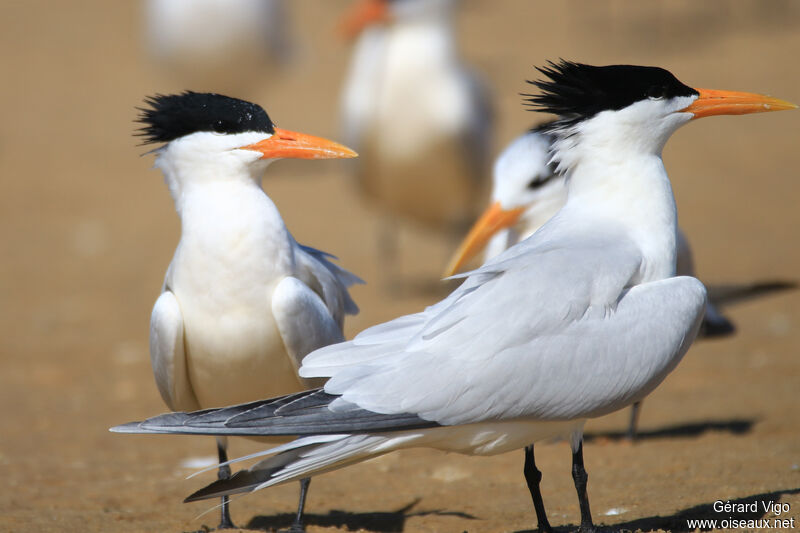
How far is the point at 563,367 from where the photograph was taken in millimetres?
3287

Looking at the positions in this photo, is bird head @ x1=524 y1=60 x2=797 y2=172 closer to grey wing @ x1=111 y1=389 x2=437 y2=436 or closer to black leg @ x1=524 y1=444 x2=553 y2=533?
black leg @ x1=524 y1=444 x2=553 y2=533

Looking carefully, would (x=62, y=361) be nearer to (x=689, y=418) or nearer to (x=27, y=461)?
Result: (x=27, y=461)

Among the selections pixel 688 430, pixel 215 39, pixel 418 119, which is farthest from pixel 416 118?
pixel 215 39

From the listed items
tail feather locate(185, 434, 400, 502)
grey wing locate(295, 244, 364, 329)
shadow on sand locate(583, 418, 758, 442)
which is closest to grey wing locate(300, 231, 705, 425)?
tail feather locate(185, 434, 400, 502)

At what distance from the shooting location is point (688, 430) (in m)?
5.41

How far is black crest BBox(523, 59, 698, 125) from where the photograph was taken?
143 inches

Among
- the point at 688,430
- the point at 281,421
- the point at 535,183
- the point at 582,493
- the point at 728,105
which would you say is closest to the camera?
the point at 281,421

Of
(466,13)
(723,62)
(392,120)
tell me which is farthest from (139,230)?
(466,13)

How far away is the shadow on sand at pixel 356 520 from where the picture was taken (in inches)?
158

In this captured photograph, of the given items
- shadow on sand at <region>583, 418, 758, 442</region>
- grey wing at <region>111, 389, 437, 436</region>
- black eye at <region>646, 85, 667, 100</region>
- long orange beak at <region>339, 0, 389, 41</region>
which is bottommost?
shadow on sand at <region>583, 418, 758, 442</region>

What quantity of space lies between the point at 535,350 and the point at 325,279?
1080 mm

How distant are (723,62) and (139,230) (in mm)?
7505

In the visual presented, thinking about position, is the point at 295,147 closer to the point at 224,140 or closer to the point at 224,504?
the point at 224,140

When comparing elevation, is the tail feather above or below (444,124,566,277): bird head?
below
